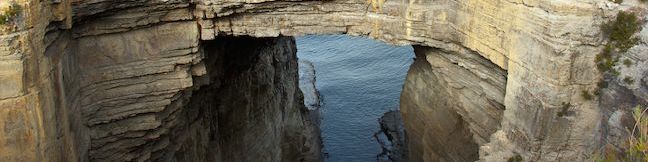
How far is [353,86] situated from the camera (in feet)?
114

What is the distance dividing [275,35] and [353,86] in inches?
808

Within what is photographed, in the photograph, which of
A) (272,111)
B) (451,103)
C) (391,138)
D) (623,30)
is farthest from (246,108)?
(623,30)

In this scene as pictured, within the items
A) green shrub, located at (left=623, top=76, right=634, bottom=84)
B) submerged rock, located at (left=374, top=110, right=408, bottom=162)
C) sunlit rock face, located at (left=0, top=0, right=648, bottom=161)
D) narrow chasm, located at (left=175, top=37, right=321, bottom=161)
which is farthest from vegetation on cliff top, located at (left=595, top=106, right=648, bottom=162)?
submerged rock, located at (left=374, top=110, right=408, bottom=162)

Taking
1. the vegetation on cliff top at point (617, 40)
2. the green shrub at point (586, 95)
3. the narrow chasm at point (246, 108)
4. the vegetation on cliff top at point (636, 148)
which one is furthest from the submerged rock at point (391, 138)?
the vegetation on cliff top at point (636, 148)

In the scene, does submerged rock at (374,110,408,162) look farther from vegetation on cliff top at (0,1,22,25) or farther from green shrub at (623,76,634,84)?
vegetation on cliff top at (0,1,22,25)

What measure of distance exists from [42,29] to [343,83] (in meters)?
25.1

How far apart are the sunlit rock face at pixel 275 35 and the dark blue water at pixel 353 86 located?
10.6 m

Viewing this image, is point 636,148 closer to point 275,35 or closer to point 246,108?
point 275,35

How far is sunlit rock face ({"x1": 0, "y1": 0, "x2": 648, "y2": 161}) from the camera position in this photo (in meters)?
10.5

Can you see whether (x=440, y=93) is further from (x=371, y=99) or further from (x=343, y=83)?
(x=343, y=83)

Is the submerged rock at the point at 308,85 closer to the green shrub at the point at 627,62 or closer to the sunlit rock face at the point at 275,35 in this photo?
the sunlit rock face at the point at 275,35

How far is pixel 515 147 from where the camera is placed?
464 inches

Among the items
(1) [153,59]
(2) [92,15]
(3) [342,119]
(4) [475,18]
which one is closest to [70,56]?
(2) [92,15]

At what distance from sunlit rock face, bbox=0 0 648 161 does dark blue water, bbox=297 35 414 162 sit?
10640mm
